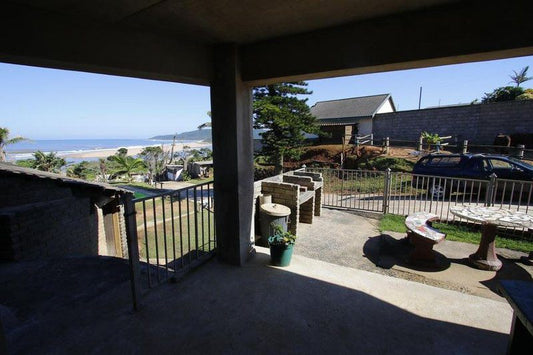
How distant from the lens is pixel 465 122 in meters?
14.3

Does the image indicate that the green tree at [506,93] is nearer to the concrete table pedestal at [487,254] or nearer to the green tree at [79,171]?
the concrete table pedestal at [487,254]

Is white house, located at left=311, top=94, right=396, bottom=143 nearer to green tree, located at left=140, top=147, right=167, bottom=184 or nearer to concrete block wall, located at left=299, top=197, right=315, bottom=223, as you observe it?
concrete block wall, located at left=299, top=197, right=315, bottom=223

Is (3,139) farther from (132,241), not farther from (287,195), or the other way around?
(132,241)

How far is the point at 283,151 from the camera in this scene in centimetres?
1219

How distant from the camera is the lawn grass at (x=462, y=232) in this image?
486 centimetres

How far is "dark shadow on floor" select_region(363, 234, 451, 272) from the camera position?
13.6ft

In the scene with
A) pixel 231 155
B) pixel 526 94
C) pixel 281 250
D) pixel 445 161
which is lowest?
pixel 281 250

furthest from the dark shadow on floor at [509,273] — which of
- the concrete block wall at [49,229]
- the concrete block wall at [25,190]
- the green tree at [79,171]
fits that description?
the green tree at [79,171]

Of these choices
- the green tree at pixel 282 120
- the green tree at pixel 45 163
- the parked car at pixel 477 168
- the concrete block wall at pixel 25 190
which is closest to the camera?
the concrete block wall at pixel 25 190

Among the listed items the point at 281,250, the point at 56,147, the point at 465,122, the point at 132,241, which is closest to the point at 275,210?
the point at 281,250

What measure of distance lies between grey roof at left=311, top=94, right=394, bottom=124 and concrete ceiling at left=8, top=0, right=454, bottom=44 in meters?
17.7

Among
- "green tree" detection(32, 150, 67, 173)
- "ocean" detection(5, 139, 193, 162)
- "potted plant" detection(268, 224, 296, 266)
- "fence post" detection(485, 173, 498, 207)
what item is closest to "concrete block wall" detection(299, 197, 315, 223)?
"potted plant" detection(268, 224, 296, 266)

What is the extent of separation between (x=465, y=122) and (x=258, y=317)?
671 inches

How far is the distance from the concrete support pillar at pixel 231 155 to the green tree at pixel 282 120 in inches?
328
